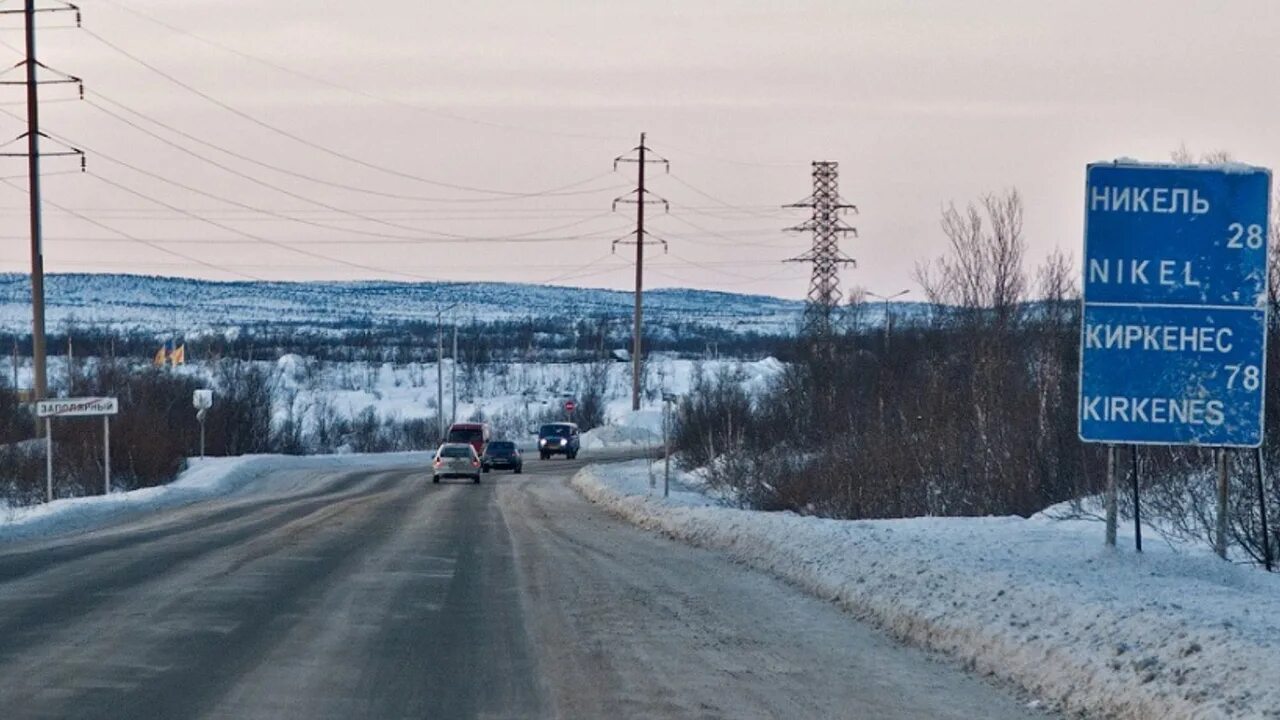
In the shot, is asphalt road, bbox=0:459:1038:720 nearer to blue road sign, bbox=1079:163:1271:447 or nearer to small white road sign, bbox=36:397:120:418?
blue road sign, bbox=1079:163:1271:447

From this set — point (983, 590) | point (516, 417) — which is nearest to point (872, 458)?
point (983, 590)

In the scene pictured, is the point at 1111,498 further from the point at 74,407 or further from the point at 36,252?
the point at 36,252

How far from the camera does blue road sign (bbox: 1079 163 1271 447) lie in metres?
16.6

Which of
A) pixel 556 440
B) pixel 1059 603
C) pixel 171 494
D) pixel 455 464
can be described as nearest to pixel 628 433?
pixel 556 440

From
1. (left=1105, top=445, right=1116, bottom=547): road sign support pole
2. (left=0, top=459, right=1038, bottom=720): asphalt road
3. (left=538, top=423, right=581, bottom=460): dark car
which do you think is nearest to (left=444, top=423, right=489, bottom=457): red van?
(left=538, top=423, right=581, bottom=460): dark car

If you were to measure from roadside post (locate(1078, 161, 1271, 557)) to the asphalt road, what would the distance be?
4173mm

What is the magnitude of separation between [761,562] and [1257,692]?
11567 millimetres

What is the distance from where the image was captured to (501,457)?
62156mm

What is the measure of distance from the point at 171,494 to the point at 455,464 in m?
13.1

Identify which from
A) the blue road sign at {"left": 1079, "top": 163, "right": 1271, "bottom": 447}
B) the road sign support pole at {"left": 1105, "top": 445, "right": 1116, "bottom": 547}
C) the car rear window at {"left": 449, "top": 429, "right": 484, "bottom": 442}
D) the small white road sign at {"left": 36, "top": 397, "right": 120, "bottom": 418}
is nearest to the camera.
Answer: the blue road sign at {"left": 1079, "top": 163, "right": 1271, "bottom": 447}

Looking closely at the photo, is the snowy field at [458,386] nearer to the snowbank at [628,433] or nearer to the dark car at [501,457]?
the snowbank at [628,433]

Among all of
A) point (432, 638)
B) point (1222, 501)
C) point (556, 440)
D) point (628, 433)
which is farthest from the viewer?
point (628, 433)

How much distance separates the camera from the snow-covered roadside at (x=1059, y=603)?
1002cm

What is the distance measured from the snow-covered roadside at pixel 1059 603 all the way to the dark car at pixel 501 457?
129ft
